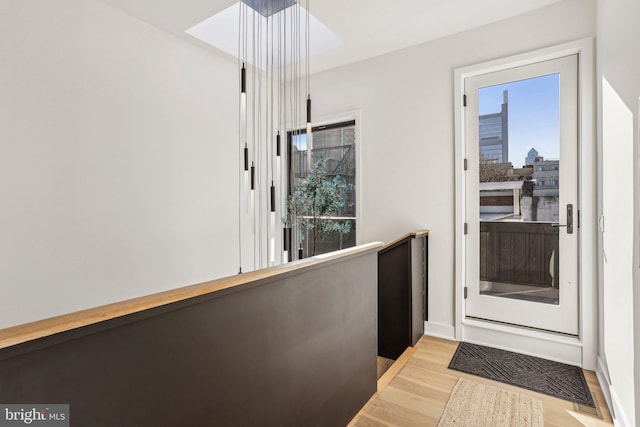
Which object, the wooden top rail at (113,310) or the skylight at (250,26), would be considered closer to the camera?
the wooden top rail at (113,310)

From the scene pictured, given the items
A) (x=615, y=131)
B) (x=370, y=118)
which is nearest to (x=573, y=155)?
(x=615, y=131)

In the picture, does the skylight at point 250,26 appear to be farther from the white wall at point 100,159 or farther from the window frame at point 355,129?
the window frame at point 355,129

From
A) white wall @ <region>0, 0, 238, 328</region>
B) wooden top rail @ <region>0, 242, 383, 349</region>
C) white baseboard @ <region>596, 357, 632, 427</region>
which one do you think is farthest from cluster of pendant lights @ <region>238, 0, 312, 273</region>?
white baseboard @ <region>596, 357, 632, 427</region>

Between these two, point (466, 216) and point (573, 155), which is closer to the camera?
point (573, 155)

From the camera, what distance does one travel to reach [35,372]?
716mm

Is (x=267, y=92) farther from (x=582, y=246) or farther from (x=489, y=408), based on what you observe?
(x=489, y=408)

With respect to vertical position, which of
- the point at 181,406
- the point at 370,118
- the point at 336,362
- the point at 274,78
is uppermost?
the point at 274,78

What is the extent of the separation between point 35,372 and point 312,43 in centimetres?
348

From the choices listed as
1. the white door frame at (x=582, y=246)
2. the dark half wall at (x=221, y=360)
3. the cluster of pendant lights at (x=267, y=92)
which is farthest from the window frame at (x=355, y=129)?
the dark half wall at (x=221, y=360)

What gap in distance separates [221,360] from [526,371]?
94.0 inches

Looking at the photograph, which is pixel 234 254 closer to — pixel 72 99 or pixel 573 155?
pixel 72 99

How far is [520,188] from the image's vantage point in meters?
2.77

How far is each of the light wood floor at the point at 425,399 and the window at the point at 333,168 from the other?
63.0 inches

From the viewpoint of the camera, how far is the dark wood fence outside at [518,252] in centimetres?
268
